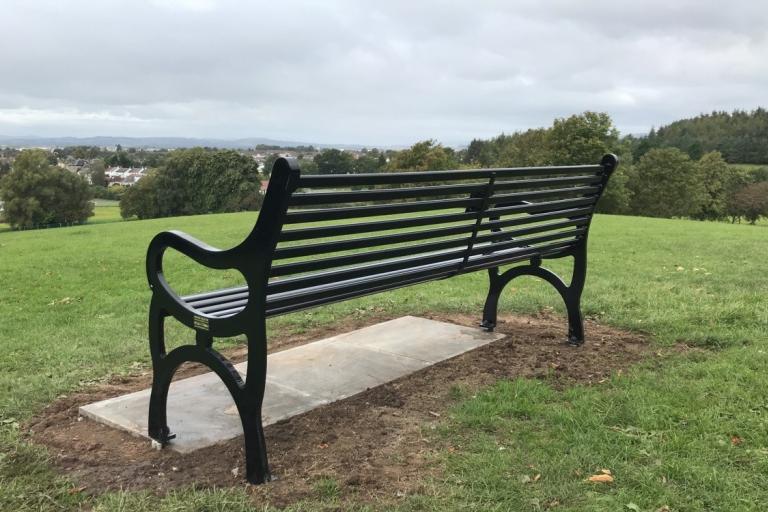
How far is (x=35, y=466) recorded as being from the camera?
2.79 m

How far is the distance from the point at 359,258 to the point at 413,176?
49 cm

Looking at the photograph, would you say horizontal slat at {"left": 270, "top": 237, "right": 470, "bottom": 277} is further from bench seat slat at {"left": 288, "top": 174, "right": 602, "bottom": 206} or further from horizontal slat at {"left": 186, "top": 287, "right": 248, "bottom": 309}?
horizontal slat at {"left": 186, "top": 287, "right": 248, "bottom": 309}

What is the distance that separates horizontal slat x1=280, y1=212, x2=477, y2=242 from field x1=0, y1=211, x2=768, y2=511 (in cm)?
104

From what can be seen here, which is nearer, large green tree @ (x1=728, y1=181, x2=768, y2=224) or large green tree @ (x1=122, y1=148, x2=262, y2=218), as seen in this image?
large green tree @ (x1=122, y1=148, x2=262, y2=218)

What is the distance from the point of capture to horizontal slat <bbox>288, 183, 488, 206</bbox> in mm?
2552

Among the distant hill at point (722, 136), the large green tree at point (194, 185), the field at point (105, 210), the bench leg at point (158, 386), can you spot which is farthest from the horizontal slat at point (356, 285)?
the distant hill at point (722, 136)

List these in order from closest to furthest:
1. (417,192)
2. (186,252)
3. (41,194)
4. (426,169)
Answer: (186,252) → (417,192) → (426,169) → (41,194)

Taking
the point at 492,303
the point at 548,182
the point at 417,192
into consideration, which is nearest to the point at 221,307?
the point at 417,192

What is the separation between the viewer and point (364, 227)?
3023 mm

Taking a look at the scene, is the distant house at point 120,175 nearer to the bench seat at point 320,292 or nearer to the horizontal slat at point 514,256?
the horizontal slat at point 514,256

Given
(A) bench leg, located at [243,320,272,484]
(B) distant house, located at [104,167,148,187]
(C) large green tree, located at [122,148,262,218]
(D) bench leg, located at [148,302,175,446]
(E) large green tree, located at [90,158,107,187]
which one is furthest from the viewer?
(B) distant house, located at [104,167,148,187]

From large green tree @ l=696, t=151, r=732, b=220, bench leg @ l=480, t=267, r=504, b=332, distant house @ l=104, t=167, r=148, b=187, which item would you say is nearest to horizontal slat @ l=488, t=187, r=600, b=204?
bench leg @ l=480, t=267, r=504, b=332

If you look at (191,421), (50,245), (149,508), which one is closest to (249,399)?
(149,508)

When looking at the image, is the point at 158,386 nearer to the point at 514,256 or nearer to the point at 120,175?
the point at 514,256
